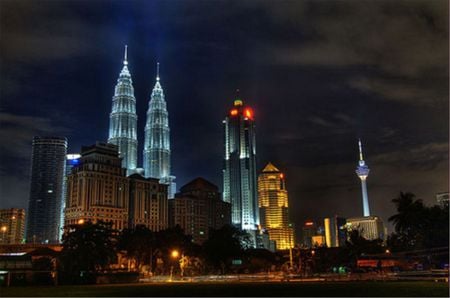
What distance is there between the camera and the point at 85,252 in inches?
2222

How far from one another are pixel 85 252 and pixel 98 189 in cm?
9864

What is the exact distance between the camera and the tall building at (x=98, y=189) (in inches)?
5851

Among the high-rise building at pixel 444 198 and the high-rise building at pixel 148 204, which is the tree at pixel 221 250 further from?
the high-rise building at pixel 148 204

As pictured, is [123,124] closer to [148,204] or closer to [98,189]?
[148,204]

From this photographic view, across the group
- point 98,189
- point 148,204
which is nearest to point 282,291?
point 98,189

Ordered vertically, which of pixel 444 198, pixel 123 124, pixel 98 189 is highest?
pixel 123 124

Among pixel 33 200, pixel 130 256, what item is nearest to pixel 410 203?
pixel 130 256

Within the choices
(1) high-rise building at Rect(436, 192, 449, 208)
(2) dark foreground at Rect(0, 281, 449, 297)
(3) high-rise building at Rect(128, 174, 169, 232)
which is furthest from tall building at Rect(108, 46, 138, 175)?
(2) dark foreground at Rect(0, 281, 449, 297)

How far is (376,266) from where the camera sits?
7238 cm

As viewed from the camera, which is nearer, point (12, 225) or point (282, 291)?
point (282, 291)

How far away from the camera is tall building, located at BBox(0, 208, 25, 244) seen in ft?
526

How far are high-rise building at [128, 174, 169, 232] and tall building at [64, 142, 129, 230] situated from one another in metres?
6.12

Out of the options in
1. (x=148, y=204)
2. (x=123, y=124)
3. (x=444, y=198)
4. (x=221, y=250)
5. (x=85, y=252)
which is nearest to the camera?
(x=85, y=252)

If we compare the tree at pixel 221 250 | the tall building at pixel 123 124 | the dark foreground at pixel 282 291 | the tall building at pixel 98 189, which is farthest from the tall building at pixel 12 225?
the dark foreground at pixel 282 291
